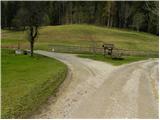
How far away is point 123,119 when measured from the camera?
16.3m

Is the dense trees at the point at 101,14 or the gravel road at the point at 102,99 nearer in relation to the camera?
the gravel road at the point at 102,99

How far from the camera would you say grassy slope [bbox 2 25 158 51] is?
89.5 meters

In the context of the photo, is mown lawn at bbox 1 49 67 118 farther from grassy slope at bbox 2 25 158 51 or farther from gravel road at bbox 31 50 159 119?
grassy slope at bbox 2 25 158 51

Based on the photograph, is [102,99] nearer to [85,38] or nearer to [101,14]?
[85,38]

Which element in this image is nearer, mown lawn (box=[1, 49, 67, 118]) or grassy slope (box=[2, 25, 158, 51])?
mown lawn (box=[1, 49, 67, 118])

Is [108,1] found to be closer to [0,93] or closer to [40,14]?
[40,14]

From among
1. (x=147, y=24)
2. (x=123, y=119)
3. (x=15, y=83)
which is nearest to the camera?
(x=123, y=119)

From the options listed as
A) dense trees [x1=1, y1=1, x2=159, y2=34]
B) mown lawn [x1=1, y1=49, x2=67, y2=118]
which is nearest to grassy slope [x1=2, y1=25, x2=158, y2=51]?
dense trees [x1=1, y1=1, x2=159, y2=34]

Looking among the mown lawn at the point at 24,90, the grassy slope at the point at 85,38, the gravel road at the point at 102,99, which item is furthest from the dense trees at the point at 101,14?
the gravel road at the point at 102,99

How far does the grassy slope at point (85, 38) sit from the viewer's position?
294 ft

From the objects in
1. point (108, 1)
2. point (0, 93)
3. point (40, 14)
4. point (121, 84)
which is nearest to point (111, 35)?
point (108, 1)

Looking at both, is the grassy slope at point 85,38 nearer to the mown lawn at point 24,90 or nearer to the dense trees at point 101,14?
the dense trees at point 101,14

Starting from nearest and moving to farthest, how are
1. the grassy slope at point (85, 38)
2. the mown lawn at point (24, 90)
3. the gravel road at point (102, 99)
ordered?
the mown lawn at point (24, 90) < the gravel road at point (102, 99) < the grassy slope at point (85, 38)

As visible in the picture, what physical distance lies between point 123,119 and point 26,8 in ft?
142
